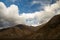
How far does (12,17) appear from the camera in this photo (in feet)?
23.5

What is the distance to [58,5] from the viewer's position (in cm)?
716

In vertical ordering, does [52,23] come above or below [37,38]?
above

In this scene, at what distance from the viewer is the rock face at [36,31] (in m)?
6.83

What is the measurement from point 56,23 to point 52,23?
0.17 metres

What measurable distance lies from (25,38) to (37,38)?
0.50 metres

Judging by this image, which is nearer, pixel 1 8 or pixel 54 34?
pixel 54 34

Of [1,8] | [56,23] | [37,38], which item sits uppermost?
[1,8]

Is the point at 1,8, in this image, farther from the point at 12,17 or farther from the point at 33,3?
the point at 33,3

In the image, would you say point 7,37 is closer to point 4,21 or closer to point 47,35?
point 4,21

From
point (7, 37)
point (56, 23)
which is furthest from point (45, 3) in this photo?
point (7, 37)

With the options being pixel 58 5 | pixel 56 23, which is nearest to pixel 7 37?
pixel 56 23

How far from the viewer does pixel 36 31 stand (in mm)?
6961

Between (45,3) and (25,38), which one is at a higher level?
(45,3)

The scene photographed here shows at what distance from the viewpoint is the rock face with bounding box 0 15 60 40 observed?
6828mm
